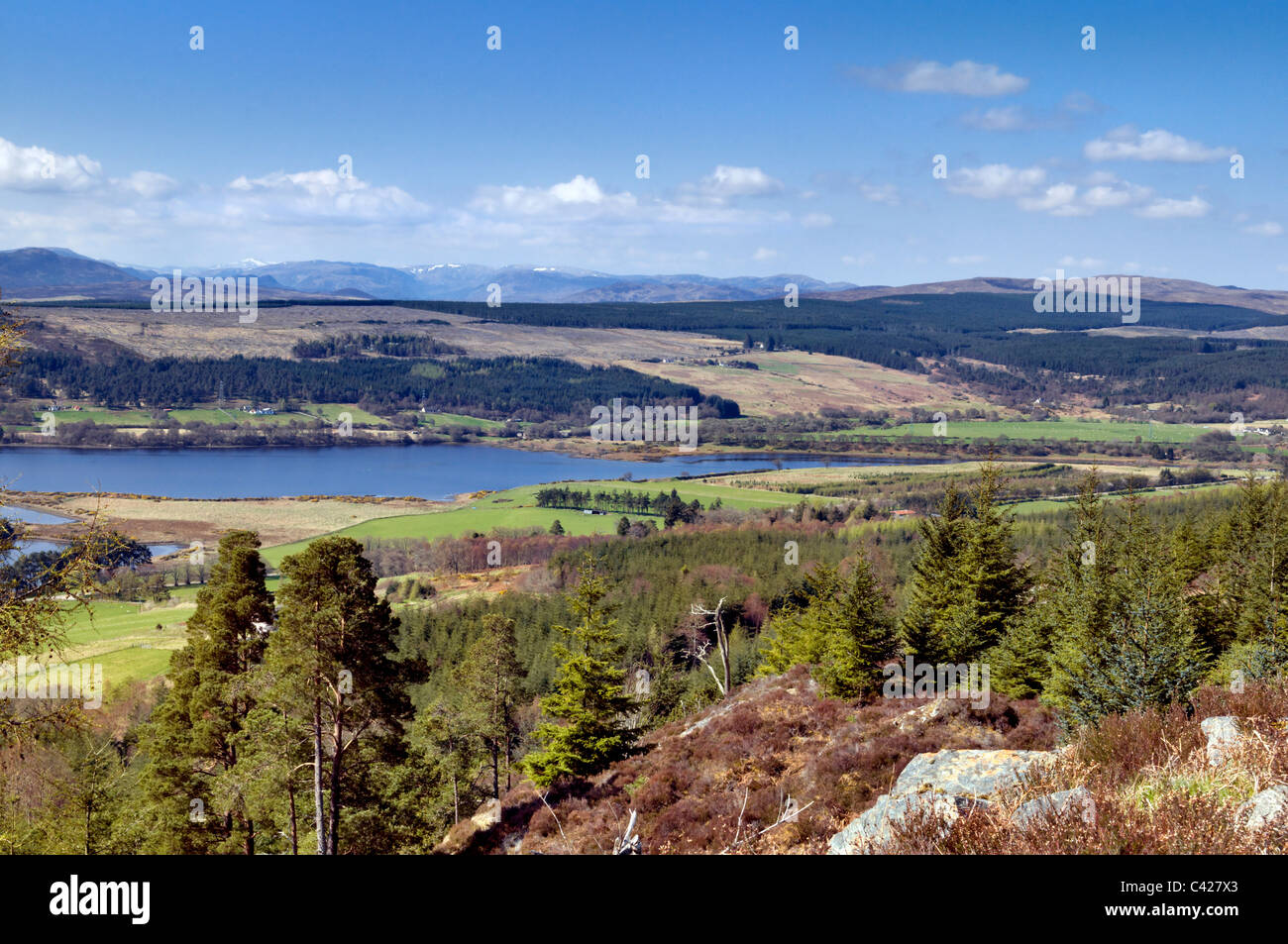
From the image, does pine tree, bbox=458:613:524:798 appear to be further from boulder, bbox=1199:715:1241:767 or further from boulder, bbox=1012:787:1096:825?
boulder, bbox=1012:787:1096:825

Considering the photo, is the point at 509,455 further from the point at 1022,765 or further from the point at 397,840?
the point at 1022,765

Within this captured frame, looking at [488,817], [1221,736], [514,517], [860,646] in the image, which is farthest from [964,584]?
[514,517]

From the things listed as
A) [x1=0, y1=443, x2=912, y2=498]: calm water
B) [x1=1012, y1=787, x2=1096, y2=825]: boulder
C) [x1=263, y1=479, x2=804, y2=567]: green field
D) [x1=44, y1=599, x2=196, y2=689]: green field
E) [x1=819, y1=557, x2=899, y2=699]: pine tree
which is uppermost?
[x1=1012, y1=787, x2=1096, y2=825]: boulder

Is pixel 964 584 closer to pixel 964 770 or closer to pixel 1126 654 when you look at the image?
pixel 1126 654

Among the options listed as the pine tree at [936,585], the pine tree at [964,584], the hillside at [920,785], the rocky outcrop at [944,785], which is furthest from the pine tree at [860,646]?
the rocky outcrop at [944,785]

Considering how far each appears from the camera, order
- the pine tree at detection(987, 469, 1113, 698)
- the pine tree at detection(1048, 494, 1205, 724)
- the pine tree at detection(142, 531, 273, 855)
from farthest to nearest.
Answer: the pine tree at detection(987, 469, 1113, 698), the pine tree at detection(142, 531, 273, 855), the pine tree at detection(1048, 494, 1205, 724)

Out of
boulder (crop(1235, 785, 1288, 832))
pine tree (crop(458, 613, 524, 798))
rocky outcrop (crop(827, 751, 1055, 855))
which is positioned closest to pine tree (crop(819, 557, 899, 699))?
rocky outcrop (crop(827, 751, 1055, 855))
